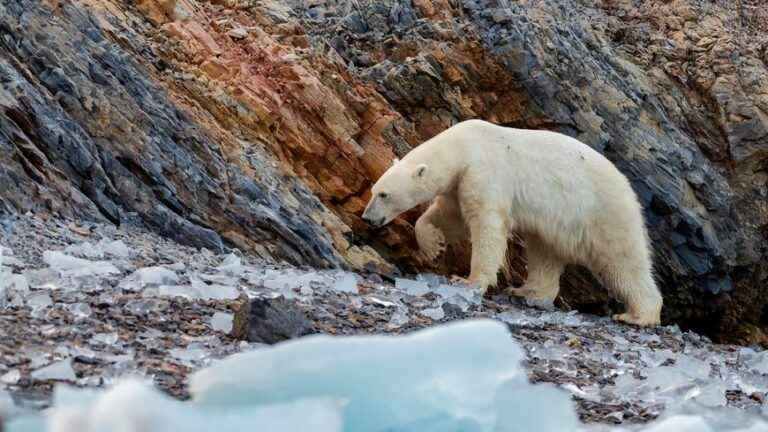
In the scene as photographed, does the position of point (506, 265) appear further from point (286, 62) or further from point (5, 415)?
point (5, 415)

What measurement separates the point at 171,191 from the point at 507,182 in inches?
131

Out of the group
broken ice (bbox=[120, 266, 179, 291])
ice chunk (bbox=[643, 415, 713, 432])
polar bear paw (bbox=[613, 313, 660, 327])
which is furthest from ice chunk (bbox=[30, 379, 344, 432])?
polar bear paw (bbox=[613, 313, 660, 327])

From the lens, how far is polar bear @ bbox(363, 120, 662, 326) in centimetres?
1017

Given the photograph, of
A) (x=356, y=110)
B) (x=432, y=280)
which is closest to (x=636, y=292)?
(x=432, y=280)

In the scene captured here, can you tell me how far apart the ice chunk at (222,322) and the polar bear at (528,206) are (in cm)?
494

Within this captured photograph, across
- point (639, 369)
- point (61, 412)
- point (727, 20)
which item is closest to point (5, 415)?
point (61, 412)

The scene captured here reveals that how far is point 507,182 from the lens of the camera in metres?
10.3

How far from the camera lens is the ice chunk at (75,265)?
597 cm

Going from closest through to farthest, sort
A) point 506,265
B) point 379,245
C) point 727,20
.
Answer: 1. point 379,245
2. point 506,265
3. point 727,20

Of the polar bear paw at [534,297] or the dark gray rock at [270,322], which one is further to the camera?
the polar bear paw at [534,297]

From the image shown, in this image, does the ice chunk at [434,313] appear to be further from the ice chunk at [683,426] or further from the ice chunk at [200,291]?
the ice chunk at [683,426]

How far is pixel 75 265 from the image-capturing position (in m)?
6.17

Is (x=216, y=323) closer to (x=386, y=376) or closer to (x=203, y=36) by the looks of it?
(x=386, y=376)

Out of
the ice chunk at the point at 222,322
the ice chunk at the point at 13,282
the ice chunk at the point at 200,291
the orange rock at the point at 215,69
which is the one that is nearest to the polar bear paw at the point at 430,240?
the orange rock at the point at 215,69
